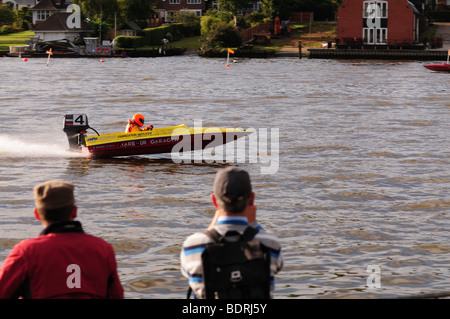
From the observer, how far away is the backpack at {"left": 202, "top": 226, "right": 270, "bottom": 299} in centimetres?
468

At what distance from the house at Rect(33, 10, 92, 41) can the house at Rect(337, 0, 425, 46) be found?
34.7 metres

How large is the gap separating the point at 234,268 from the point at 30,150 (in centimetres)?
2061

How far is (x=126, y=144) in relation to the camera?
72.6 feet

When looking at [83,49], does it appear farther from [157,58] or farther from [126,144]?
[126,144]

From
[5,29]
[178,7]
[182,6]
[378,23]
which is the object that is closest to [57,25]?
[5,29]

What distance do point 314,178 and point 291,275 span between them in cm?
842

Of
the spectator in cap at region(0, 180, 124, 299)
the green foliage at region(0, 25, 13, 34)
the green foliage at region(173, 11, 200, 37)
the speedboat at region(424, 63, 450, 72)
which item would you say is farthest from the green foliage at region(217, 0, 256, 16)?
the spectator in cap at region(0, 180, 124, 299)

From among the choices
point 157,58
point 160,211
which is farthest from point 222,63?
point 160,211

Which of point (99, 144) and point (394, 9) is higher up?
point (394, 9)

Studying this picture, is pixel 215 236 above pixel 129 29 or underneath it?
underneath

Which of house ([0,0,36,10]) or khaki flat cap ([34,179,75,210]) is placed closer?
khaki flat cap ([34,179,75,210])

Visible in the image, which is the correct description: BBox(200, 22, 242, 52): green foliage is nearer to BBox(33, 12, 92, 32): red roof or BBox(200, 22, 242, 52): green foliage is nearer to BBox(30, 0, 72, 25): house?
BBox(33, 12, 92, 32): red roof

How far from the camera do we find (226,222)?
4.79m

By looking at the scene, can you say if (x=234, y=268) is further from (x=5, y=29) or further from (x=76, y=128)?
(x=5, y=29)
